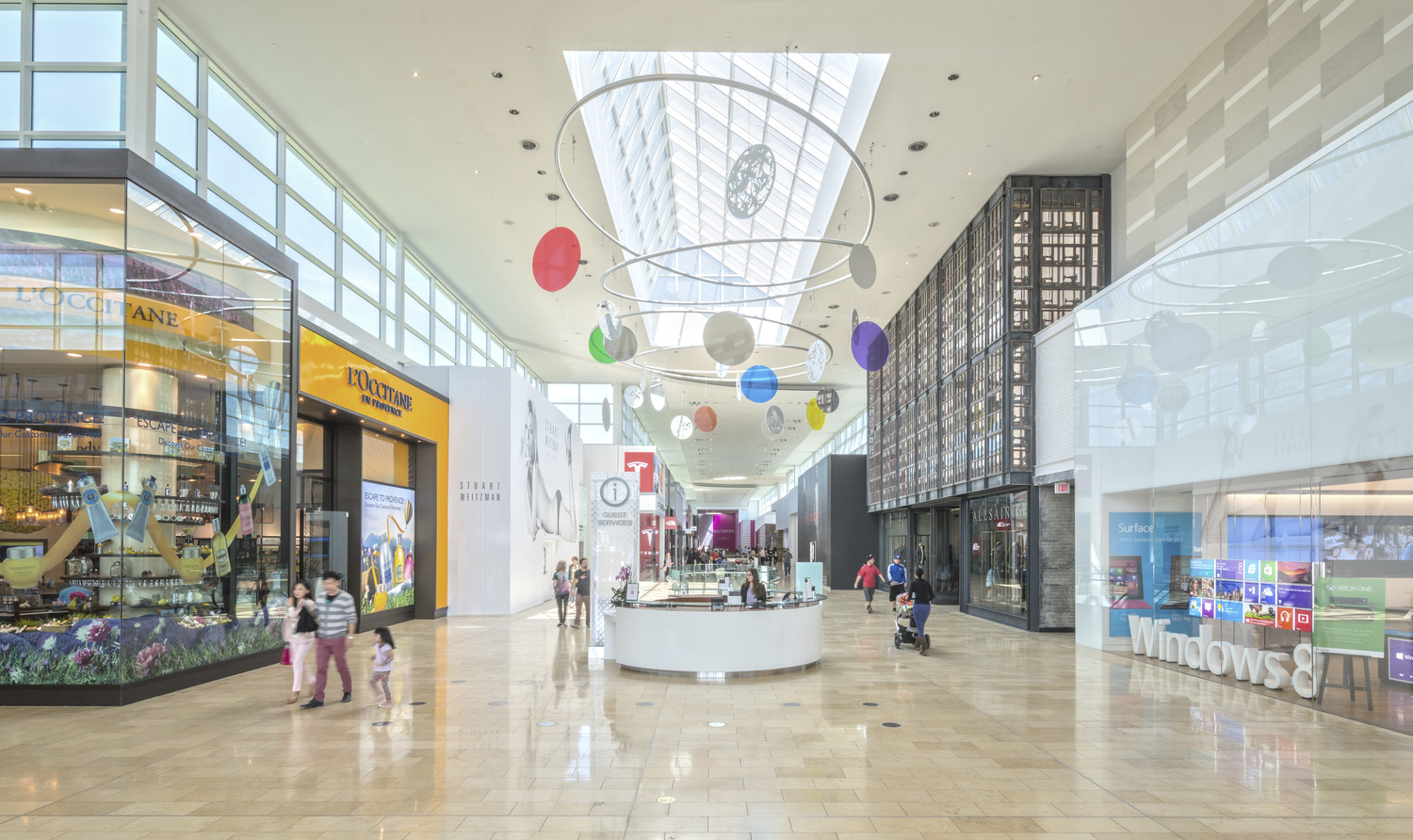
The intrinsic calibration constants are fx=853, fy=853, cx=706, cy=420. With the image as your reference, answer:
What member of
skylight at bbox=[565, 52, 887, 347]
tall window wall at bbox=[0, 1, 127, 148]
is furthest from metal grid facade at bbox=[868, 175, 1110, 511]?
tall window wall at bbox=[0, 1, 127, 148]

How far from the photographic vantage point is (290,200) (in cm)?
1463

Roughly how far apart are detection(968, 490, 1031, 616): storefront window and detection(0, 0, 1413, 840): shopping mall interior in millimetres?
141

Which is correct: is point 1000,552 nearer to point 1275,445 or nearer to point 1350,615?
point 1275,445

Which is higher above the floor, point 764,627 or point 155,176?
point 155,176

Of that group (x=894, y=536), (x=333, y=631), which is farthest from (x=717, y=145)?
(x=894, y=536)

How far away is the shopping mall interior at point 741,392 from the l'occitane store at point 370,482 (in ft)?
0.33

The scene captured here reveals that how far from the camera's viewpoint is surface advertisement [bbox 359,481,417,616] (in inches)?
646

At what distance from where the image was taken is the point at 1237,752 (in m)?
6.85

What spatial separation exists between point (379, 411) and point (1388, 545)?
48.4ft

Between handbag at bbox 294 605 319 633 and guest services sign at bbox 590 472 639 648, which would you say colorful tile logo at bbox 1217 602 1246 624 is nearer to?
guest services sign at bbox 590 472 639 648

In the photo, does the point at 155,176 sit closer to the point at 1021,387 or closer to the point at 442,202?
the point at 442,202

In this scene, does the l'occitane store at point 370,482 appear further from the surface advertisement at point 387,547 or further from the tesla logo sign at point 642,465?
the tesla logo sign at point 642,465

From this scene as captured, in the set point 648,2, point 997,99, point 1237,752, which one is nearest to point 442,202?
point 648,2

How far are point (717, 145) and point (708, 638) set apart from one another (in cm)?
1076
